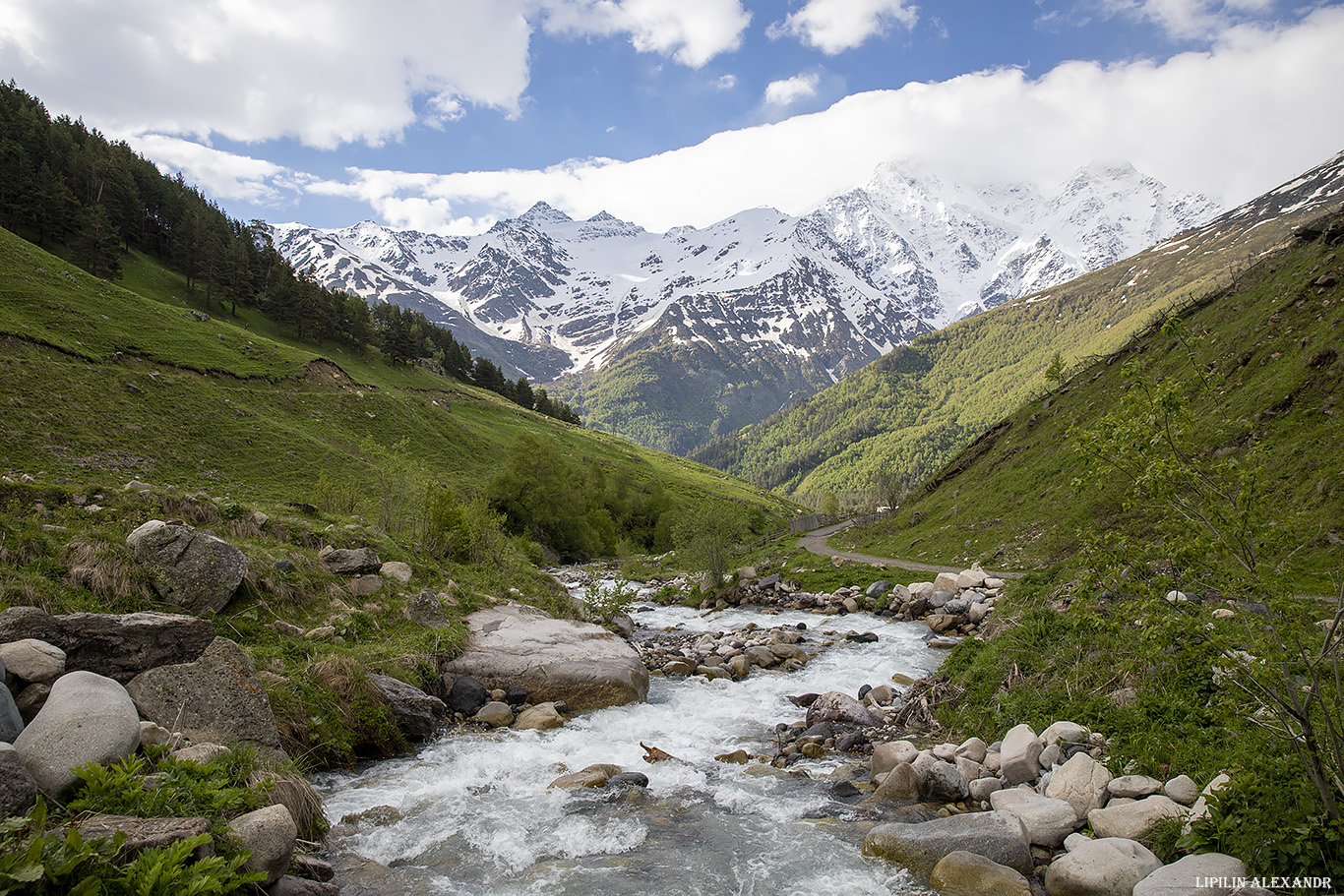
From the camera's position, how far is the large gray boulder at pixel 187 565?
14609mm

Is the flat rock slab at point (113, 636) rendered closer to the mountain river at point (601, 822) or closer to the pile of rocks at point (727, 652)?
the mountain river at point (601, 822)

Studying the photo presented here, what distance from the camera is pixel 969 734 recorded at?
52.1ft

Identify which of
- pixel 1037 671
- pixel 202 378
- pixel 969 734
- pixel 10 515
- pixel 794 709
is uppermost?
pixel 202 378

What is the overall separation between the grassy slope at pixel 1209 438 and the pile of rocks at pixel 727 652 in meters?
14.7

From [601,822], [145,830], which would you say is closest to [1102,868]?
[601,822]

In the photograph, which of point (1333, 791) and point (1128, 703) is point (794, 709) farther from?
point (1333, 791)

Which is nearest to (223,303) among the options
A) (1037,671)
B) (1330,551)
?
(1037,671)

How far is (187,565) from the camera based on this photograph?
49.6 ft

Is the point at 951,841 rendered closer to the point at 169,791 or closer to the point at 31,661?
the point at 169,791

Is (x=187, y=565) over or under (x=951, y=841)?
over

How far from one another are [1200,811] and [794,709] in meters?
12.0

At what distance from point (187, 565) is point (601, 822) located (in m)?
12.5

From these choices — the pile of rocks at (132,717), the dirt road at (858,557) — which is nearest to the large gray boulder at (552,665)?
the pile of rocks at (132,717)

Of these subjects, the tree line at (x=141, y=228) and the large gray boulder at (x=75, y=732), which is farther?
the tree line at (x=141, y=228)
